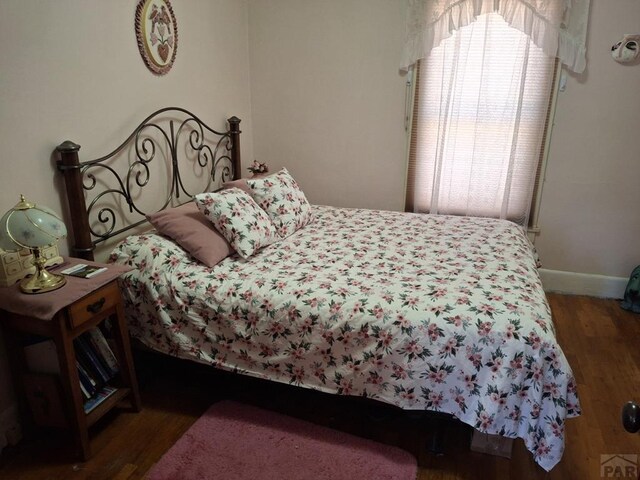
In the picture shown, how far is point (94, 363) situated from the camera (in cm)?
194

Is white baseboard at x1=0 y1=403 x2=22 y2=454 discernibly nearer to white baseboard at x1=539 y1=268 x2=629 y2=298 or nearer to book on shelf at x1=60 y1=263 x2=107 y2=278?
book on shelf at x1=60 y1=263 x2=107 y2=278

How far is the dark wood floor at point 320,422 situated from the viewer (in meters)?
1.77

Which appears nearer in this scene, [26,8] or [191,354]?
[26,8]

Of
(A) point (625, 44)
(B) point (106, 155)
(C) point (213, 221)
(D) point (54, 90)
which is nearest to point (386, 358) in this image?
(C) point (213, 221)

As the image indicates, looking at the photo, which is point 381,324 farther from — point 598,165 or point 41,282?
point 598,165

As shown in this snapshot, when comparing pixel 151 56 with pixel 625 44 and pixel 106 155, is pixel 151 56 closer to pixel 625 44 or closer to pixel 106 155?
pixel 106 155

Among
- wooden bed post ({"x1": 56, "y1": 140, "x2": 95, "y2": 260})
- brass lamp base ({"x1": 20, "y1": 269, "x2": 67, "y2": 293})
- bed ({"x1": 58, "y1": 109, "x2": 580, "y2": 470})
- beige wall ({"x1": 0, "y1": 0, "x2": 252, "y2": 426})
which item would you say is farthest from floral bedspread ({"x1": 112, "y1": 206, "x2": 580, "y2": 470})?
beige wall ({"x1": 0, "y1": 0, "x2": 252, "y2": 426})

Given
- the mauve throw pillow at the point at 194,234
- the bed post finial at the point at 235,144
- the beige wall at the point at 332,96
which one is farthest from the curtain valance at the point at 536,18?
the mauve throw pillow at the point at 194,234

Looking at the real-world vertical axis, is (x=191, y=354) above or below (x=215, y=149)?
below

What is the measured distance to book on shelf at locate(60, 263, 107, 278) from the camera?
179 centimetres

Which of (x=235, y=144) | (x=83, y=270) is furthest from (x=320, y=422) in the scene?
(x=235, y=144)

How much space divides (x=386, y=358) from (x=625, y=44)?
8.59 ft

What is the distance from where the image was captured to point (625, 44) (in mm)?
2789

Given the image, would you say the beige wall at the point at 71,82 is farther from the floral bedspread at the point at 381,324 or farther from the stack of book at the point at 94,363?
the floral bedspread at the point at 381,324
